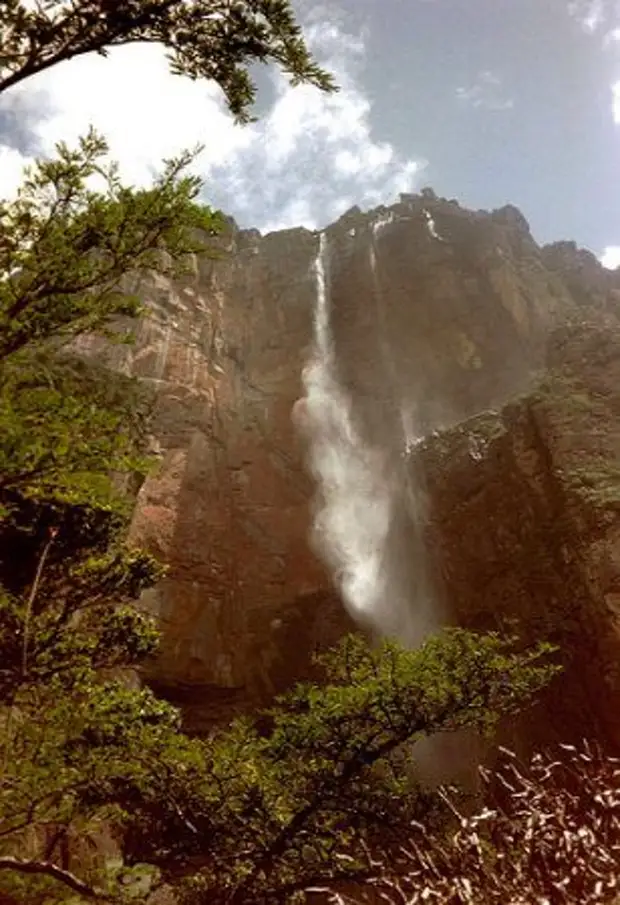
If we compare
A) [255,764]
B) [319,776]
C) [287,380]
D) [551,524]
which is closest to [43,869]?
[255,764]

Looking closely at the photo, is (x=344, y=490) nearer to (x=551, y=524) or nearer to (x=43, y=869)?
(x=551, y=524)

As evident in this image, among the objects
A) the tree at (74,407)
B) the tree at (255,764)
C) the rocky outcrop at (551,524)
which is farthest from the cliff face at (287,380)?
the tree at (74,407)

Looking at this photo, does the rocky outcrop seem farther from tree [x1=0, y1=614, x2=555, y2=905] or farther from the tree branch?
the tree branch

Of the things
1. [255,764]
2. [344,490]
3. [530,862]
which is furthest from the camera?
[344,490]

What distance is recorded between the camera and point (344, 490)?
3806 cm

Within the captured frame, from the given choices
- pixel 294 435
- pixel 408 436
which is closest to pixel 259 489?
pixel 294 435

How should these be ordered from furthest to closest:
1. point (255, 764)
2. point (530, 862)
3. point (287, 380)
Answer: point (287, 380), point (255, 764), point (530, 862)

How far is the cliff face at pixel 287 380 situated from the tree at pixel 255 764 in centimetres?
1782

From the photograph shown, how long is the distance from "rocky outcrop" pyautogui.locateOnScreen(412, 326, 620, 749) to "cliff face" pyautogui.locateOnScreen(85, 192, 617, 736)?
50cm

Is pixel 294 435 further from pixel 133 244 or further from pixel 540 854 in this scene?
pixel 540 854

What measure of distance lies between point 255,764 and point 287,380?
3360cm

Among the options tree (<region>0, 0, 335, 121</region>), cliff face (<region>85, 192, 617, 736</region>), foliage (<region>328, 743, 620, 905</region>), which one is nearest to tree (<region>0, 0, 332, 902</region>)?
tree (<region>0, 0, 335, 121</region>)

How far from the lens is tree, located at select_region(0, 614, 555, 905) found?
802 cm

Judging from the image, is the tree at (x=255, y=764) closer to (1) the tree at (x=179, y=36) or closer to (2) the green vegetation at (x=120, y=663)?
(2) the green vegetation at (x=120, y=663)
